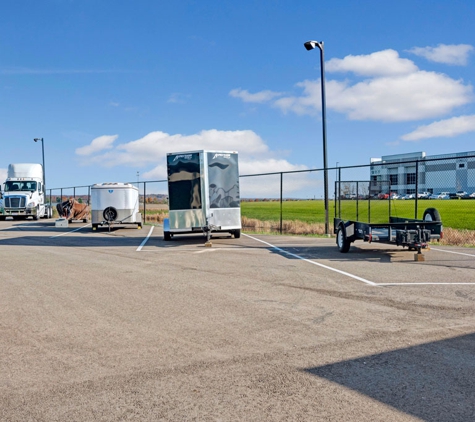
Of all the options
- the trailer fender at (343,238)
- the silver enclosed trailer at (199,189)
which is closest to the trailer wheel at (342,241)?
the trailer fender at (343,238)

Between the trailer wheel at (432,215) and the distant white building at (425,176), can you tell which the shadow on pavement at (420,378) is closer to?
the trailer wheel at (432,215)

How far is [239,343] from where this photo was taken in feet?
18.4

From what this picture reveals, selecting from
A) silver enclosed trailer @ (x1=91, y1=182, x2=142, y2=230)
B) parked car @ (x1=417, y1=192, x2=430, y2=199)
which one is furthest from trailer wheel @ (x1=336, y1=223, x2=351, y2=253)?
silver enclosed trailer @ (x1=91, y1=182, x2=142, y2=230)

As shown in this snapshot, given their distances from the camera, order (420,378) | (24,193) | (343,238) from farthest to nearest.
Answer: (24,193)
(343,238)
(420,378)

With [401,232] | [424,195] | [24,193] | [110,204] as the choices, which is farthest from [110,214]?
[401,232]

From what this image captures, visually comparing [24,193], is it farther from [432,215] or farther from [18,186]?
[432,215]

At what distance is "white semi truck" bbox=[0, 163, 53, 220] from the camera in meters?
37.4

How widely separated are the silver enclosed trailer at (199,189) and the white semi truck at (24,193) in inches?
951

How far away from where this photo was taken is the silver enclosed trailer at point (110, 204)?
81.3 feet

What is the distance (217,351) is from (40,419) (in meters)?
2.00

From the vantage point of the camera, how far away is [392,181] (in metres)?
16.1

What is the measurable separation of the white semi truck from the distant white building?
2751 cm

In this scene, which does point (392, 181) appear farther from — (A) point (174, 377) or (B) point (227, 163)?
(A) point (174, 377)

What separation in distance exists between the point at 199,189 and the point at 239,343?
11619 mm
